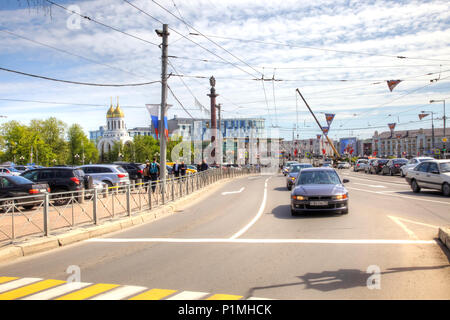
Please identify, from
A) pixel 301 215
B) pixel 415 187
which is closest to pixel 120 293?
pixel 301 215

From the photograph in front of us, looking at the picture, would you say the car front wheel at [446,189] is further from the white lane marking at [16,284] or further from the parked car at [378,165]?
the parked car at [378,165]

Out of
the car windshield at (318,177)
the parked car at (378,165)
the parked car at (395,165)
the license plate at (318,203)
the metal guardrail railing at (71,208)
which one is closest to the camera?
the metal guardrail railing at (71,208)

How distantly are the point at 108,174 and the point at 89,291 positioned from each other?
1844 cm

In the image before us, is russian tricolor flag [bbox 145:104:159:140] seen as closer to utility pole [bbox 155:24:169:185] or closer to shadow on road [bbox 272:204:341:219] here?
utility pole [bbox 155:24:169:185]

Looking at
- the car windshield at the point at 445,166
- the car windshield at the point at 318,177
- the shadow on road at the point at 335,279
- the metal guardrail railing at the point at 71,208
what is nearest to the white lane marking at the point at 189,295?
the shadow on road at the point at 335,279

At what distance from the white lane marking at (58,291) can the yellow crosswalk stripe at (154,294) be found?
42.5 inches

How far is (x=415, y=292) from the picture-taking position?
4.94 meters

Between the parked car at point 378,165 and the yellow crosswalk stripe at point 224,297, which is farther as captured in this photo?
the parked car at point 378,165

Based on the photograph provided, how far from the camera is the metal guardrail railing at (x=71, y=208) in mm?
8547

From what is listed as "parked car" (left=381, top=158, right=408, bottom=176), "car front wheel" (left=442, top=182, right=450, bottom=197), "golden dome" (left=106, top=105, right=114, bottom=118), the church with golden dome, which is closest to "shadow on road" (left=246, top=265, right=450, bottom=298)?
"car front wheel" (left=442, top=182, right=450, bottom=197)

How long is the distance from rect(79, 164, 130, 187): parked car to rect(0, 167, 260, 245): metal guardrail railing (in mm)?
6966

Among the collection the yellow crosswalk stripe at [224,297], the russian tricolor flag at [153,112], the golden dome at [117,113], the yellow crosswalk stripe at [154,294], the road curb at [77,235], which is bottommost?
the road curb at [77,235]

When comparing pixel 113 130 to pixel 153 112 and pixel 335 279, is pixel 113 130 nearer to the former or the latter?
pixel 153 112
